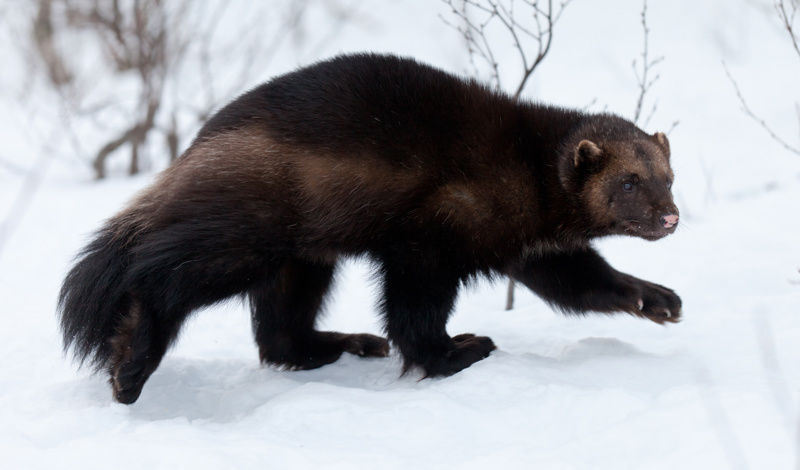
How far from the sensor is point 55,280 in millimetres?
6156

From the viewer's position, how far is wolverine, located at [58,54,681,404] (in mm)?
3445

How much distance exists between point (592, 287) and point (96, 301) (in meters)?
2.20

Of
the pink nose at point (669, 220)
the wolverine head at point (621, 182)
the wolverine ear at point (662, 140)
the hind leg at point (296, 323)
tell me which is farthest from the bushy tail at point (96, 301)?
the wolverine ear at point (662, 140)

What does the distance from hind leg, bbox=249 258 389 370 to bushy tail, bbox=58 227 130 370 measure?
76cm

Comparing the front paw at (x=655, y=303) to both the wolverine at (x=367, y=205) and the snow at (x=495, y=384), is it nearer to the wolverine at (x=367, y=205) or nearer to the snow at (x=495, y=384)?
the snow at (x=495, y=384)

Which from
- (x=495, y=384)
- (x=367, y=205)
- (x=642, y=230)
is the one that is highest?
(x=642, y=230)

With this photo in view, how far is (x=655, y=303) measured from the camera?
392cm

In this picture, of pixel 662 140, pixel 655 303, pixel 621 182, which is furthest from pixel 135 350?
pixel 662 140

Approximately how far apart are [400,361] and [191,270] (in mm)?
1163

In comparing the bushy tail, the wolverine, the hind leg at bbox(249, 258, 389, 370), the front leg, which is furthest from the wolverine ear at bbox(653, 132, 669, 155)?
the bushy tail

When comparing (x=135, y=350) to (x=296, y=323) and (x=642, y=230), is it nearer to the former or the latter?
(x=296, y=323)

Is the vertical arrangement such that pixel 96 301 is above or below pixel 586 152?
below

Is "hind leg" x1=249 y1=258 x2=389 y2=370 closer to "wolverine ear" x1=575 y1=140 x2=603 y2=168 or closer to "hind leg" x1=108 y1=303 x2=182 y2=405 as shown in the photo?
"hind leg" x1=108 y1=303 x2=182 y2=405

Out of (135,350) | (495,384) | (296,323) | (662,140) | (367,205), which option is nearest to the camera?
(495,384)
